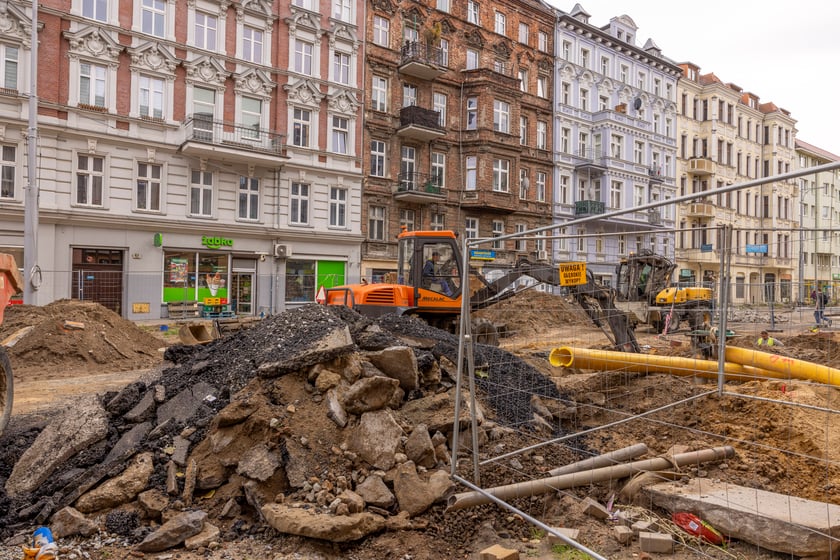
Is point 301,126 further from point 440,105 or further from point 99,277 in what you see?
point 99,277

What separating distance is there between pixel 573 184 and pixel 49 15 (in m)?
26.9

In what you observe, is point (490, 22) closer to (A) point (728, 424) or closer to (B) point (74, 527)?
(A) point (728, 424)

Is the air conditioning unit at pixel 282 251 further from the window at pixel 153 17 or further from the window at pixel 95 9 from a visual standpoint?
the window at pixel 95 9

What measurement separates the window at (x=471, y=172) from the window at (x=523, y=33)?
858 cm

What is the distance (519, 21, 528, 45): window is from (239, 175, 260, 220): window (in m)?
18.4

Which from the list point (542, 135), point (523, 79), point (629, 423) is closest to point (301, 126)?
point (523, 79)

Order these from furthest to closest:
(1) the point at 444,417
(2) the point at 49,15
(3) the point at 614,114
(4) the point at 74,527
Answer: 1. (3) the point at 614,114
2. (2) the point at 49,15
3. (1) the point at 444,417
4. (4) the point at 74,527

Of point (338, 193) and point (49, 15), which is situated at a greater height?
point (49, 15)

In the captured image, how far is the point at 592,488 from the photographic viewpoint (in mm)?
4914

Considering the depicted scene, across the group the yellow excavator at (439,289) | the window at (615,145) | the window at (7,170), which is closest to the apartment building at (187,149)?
the window at (7,170)

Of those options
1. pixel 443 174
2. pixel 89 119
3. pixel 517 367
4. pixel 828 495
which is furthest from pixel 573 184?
pixel 828 495

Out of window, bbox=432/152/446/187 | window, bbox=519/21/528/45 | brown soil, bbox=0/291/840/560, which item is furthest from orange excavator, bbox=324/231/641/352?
window, bbox=519/21/528/45

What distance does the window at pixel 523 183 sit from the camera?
Result: 101ft

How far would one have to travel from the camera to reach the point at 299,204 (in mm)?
23750
